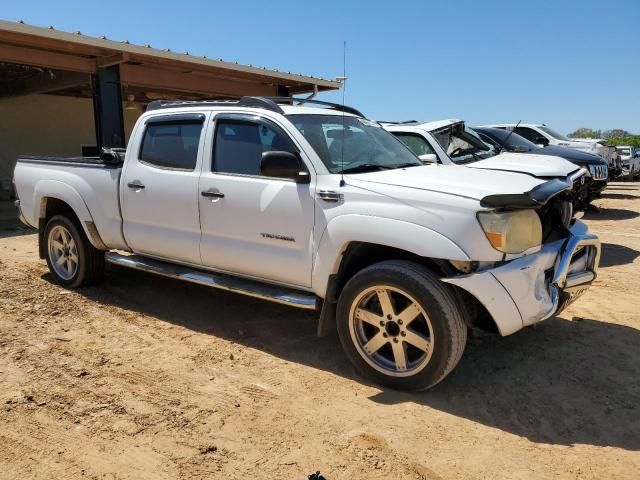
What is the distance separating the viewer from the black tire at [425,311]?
330 cm

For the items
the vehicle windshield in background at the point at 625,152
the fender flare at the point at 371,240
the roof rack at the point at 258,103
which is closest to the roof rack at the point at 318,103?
the roof rack at the point at 258,103

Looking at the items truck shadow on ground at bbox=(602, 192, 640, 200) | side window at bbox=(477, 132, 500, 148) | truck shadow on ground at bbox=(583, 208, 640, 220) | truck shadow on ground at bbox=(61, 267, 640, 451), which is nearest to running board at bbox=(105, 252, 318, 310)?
truck shadow on ground at bbox=(61, 267, 640, 451)

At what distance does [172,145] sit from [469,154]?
500cm

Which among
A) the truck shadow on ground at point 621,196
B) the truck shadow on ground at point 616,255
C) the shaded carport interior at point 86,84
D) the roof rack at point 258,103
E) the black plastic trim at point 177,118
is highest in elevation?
the shaded carport interior at point 86,84

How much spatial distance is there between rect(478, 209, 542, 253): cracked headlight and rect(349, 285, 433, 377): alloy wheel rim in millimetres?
621

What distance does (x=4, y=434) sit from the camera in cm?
308

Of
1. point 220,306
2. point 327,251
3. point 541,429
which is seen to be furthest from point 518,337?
point 220,306

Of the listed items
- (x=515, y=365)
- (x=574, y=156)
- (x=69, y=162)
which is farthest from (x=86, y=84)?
(x=515, y=365)

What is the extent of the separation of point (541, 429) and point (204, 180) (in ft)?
9.85

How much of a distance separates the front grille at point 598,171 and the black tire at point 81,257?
8082 millimetres

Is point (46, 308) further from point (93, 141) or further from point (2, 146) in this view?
point (93, 141)

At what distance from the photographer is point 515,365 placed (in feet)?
13.0

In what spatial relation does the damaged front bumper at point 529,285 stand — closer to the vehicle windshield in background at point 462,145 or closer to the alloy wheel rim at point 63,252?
the alloy wheel rim at point 63,252

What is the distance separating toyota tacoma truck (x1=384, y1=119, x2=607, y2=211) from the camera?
609cm
